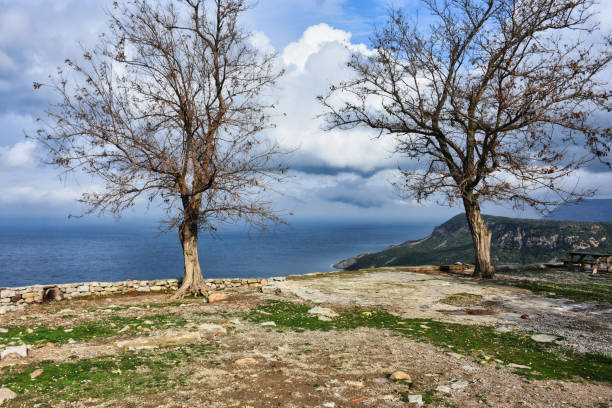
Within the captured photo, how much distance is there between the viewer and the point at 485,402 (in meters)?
5.84

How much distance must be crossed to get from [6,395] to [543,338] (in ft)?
37.8

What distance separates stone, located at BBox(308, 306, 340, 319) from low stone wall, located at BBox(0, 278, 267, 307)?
6.07m

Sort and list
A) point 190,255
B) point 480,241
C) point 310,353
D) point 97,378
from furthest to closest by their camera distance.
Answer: point 480,241, point 190,255, point 310,353, point 97,378

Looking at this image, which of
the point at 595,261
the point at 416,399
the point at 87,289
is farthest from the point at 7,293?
the point at 595,261

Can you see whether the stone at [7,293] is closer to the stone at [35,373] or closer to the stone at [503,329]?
the stone at [35,373]

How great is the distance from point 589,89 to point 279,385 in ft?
63.0

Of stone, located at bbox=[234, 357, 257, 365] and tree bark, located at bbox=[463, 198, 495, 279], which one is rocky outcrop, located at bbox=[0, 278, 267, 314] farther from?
tree bark, located at bbox=[463, 198, 495, 279]

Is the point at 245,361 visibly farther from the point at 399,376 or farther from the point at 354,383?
the point at 399,376

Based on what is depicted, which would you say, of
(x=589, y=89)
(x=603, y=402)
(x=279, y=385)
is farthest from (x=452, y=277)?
(x=279, y=385)

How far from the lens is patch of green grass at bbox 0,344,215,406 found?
5.93 meters

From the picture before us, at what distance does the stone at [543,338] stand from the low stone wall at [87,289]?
1189 cm

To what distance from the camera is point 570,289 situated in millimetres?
16375

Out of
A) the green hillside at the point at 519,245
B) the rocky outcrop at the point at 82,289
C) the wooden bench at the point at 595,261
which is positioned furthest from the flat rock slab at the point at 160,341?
the green hillside at the point at 519,245

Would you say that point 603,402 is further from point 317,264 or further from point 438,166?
point 317,264
